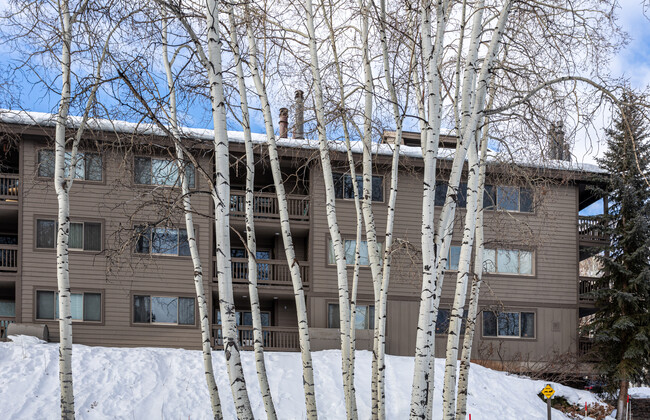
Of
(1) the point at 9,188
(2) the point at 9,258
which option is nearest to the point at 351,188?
(1) the point at 9,188

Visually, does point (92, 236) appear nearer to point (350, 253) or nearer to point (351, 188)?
point (350, 253)

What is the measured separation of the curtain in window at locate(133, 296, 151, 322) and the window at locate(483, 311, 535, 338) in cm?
1118

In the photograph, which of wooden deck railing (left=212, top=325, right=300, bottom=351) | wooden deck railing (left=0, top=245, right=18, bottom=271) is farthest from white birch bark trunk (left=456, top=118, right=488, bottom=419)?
wooden deck railing (left=0, top=245, right=18, bottom=271)

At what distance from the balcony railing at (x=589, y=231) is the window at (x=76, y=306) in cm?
1675

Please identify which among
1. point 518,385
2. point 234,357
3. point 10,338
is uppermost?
point 234,357

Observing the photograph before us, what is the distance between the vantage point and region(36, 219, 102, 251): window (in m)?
20.4

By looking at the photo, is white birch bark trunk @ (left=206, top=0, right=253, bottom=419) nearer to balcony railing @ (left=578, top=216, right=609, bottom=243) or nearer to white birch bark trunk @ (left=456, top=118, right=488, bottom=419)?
white birch bark trunk @ (left=456, top=118, right=488, bottom=419)

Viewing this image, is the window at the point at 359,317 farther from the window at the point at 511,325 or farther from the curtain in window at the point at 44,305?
the curtain in window at the point at 44,305

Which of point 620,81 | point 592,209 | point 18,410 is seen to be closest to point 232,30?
point 620,81

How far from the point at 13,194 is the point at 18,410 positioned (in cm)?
819

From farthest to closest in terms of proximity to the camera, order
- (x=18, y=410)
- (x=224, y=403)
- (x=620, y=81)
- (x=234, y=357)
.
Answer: (x=224, y=403) → (x=18, y=410) → (x=620, y=81) → (x=234, y=357)

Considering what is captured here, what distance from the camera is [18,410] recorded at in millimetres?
14609

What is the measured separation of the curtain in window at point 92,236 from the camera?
20734mm

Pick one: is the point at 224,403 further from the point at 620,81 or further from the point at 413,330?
the point at 620,81
